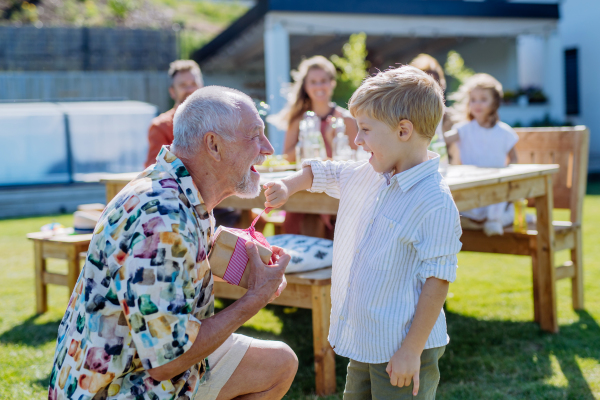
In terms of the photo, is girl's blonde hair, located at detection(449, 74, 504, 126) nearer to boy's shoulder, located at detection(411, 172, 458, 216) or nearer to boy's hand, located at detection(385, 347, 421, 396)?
boy's shoulder, located at detection(411, 172, 458, 216)

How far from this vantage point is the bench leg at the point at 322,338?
2.64m

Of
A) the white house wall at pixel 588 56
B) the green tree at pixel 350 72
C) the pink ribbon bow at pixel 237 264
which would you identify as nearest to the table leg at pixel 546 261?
the pink ribbon bow at pixel 237 264

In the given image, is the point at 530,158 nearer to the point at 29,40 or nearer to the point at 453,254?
the point at 453,254

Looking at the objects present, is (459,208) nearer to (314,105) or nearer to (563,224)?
(563,224)

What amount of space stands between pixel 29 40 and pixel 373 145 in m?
15.3

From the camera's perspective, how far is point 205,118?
63.5 inches

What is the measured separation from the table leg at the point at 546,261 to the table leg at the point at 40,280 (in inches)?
136

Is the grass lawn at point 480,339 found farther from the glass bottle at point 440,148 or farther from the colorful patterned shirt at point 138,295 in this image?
the colorful patterned shirt at point 138,295

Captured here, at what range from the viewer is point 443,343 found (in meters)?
1.77

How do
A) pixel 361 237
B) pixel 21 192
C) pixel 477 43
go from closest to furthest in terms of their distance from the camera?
1. pixel 361 237
2. pixel 21 192
3. pixel 477 43

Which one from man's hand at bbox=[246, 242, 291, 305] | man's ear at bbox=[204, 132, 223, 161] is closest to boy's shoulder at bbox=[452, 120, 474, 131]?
man's hand at bbox=[246, 242, 291, 305]

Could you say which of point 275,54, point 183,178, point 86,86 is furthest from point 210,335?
point 86,86

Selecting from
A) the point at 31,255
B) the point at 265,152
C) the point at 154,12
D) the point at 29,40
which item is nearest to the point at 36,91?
the point at 29,40

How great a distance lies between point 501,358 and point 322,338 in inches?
45.1
